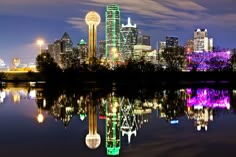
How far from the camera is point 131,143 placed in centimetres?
1555

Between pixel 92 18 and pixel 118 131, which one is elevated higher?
pixel 92 18

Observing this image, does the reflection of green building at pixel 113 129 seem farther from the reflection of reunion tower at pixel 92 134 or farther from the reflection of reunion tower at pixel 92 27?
the reflection of reunion tower at pixel 92 27

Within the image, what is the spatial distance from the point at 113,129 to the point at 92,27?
111 m

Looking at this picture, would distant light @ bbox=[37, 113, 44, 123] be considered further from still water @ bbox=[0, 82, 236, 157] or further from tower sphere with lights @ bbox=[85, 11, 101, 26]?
tower sphere with lights @ bbox=[85, 11, 101, 26]

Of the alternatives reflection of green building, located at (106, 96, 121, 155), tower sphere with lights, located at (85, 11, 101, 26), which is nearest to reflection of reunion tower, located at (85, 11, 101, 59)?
tower sphere with lights, located at (85, 11, 101, 26)

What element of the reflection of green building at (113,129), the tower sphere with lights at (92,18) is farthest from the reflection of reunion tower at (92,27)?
the reflection of green building at (113,129)

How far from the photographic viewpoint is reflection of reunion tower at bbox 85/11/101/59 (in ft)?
410

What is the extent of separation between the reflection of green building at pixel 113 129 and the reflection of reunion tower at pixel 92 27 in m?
95.4

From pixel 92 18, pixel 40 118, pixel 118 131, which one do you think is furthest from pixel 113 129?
pixel 92 18

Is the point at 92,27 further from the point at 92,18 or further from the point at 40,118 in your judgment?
the point at 40,118

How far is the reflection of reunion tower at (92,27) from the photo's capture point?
125 meters

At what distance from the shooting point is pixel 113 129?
19312 mm

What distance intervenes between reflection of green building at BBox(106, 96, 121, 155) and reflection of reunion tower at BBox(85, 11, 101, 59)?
95420 mm

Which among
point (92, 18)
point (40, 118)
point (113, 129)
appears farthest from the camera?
point (92, 18)
